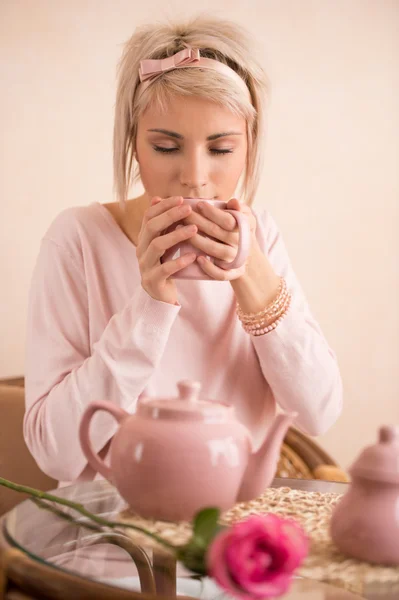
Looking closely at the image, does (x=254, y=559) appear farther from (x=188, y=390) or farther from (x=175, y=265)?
(x=175, y=265)

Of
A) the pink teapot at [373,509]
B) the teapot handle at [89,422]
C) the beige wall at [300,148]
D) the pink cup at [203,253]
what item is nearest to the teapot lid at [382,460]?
the pink teapot at [373,509]

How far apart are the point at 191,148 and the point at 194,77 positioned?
11cm

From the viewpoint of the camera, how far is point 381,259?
2.54m

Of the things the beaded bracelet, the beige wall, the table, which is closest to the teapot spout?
the table

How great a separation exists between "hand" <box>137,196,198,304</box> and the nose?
0.39 feet

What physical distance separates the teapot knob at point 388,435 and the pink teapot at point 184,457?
82 millimetres

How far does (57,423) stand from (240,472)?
554 millimetres

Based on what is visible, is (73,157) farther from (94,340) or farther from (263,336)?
(263,336)

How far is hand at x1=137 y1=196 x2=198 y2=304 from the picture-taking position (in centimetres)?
97

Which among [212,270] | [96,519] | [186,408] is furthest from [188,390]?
[212,270]

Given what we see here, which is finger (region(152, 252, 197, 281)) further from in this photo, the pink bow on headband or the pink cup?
the pink bow on headband

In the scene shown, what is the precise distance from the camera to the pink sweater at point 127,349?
43.0 inches

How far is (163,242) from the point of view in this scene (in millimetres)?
979

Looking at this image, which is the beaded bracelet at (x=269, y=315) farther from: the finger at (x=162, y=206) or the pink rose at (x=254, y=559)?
the pink rose at (x=254, y=559)
